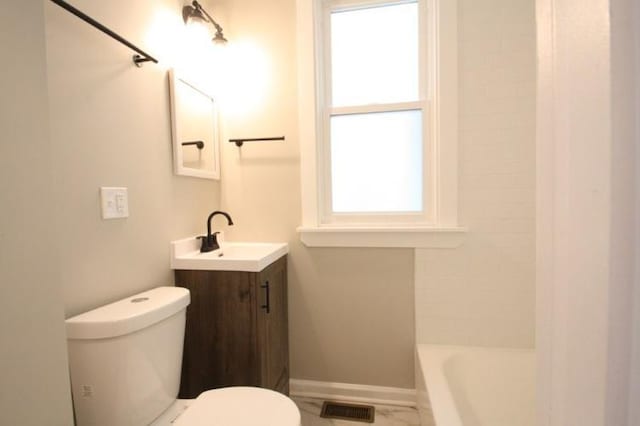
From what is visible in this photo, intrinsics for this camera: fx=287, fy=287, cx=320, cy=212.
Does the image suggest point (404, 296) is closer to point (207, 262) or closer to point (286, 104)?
point (207, 262)

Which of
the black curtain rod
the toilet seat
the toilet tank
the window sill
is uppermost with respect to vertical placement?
the black curtain rod

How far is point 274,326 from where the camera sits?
1.52m

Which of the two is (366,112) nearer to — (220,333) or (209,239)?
(209,239)

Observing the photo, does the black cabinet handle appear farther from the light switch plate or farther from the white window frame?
the light switch plate

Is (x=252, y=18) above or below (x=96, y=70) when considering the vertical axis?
above

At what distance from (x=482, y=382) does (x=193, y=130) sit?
2.03 m

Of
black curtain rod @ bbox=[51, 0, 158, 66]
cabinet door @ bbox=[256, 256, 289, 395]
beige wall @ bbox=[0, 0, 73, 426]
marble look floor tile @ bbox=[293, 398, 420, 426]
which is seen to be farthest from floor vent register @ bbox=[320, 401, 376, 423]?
black curtain rod @ bbox=[51, 0, 158, 66]

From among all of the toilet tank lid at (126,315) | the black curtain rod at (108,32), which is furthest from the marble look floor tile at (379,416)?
the black curtain rod at (108,32)

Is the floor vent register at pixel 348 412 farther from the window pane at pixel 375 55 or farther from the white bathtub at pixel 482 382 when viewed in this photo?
the window pane at pixel 375 55

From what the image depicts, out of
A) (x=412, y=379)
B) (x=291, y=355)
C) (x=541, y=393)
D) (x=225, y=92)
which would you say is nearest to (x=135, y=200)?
(x=225, y=92)

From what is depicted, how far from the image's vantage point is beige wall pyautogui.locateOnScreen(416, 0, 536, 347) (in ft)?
4.98

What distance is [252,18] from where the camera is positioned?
5.78 feet

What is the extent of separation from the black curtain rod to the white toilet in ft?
3.12

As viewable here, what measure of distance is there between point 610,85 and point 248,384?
1.53m
